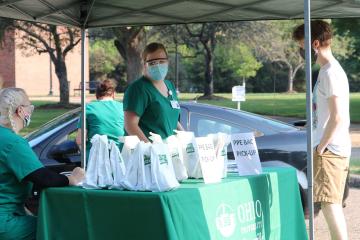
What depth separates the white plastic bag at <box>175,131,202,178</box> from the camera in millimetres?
4348

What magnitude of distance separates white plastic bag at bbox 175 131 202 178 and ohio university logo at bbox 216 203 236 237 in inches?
11.7

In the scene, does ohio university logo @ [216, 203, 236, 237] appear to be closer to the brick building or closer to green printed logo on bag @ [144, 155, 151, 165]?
green printed logo on bag @ [144, 155, 151, 165]

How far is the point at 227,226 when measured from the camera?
14.0ft

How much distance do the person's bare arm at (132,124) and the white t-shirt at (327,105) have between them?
4.47 ft

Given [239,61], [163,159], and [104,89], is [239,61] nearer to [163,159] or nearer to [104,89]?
[104,89]

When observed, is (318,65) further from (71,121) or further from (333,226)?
(71,121)

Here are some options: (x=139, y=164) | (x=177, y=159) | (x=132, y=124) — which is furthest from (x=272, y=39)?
(x=139, y=164)

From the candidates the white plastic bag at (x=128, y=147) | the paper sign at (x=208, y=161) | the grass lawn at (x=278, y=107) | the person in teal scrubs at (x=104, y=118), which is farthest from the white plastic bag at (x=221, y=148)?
the grass lawn at (x=278, y=107)

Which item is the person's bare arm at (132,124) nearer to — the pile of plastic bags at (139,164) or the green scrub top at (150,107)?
the green scrub top at (150,107)

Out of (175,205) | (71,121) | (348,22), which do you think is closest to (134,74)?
(348,22)

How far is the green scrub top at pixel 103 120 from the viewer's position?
22.4ft

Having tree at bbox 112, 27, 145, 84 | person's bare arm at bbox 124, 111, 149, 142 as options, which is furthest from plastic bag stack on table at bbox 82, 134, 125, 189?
tree at bbox 112, 27, 145, 84

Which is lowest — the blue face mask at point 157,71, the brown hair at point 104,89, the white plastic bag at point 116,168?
the white plastic bag at point 116,168

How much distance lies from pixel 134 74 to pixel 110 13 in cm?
1681
